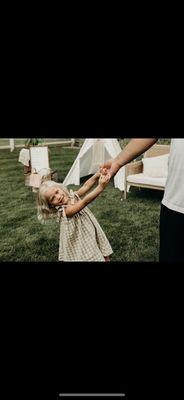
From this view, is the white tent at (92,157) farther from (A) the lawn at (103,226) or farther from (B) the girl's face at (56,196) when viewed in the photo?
(B) the girl's face at (56,196)

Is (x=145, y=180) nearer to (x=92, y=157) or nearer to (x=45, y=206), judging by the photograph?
(x=92, y=157)

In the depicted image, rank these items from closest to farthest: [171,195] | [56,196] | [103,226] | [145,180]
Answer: [171,195] → [56,196] → [103,226] → [145,180]

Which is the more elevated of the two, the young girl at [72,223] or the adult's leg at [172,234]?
the adult's leg at [172,234]

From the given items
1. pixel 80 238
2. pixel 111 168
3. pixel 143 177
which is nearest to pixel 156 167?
pixel 143 177

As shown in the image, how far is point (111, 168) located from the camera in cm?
167

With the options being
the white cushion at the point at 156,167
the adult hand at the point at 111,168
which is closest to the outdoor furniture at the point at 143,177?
the white cushion at the point at 156,167

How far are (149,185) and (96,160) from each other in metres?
1.62

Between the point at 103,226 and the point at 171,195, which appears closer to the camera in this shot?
the point at 171,195

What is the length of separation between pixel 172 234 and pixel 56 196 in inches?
42.0

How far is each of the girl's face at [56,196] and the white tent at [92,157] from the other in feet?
10.3

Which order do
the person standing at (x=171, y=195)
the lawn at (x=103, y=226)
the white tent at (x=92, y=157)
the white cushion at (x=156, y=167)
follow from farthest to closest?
the white tent at (x=92, y=157)
the white cushion at (x=156, y=167)
the lawn at (x=103, y=226)
the person standing at (x=171, y=195)

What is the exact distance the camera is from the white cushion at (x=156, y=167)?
5.22 metres

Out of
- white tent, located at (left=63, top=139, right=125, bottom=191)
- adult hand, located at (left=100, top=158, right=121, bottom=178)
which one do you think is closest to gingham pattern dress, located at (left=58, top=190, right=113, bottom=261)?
adult hand, located at (left=100, top=158, right=121, bottom=178)
